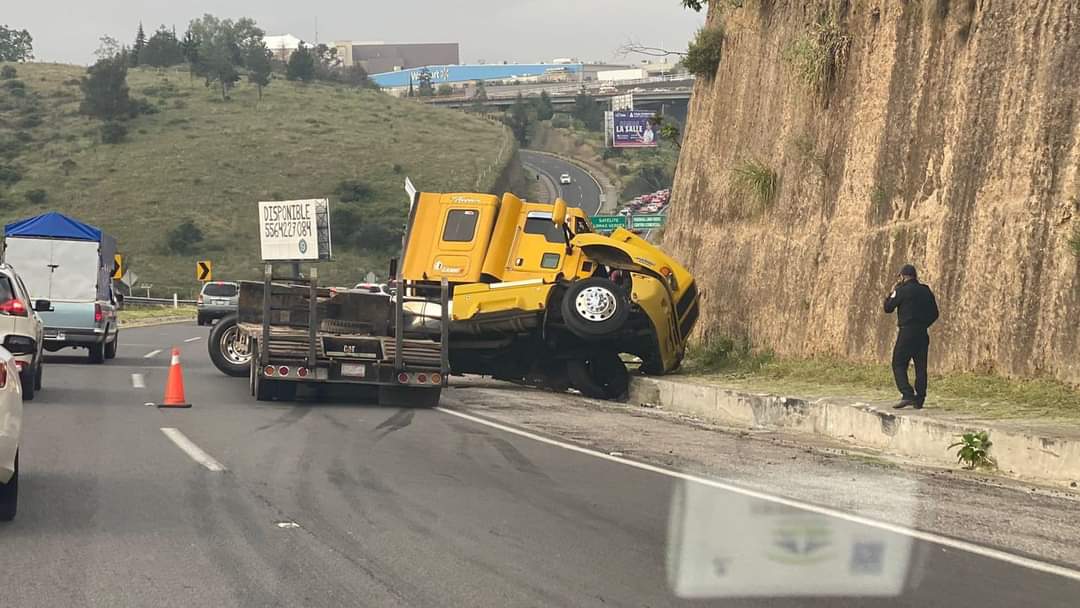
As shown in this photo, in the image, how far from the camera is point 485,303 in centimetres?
2111

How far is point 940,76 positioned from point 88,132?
10108cm

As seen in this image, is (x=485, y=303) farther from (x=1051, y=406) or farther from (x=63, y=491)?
(x=63, y=491)

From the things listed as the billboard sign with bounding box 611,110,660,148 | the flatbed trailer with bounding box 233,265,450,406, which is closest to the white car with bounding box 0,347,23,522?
the flatbed trailer with bounding box 233,265,450,406

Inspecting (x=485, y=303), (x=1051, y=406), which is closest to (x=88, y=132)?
(x=485, y=303)

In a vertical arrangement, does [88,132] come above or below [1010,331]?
above

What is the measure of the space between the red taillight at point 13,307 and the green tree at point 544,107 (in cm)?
15996

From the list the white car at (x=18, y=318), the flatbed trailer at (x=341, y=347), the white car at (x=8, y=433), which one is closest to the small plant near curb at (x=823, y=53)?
the flatbed trailer at (x=341, y=347)

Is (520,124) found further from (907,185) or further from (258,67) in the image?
(907,185)

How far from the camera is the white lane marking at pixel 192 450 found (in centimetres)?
1183

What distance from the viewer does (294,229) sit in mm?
74000

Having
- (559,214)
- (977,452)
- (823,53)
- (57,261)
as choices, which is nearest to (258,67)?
(57,261)

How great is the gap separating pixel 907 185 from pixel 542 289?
549 centimetres

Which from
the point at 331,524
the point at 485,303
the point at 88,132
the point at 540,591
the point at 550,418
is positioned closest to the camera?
the point at 540,591

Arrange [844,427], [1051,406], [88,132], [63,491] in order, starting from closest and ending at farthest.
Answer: [63,491] < [1051,406] < [844,427] < [88,132]
